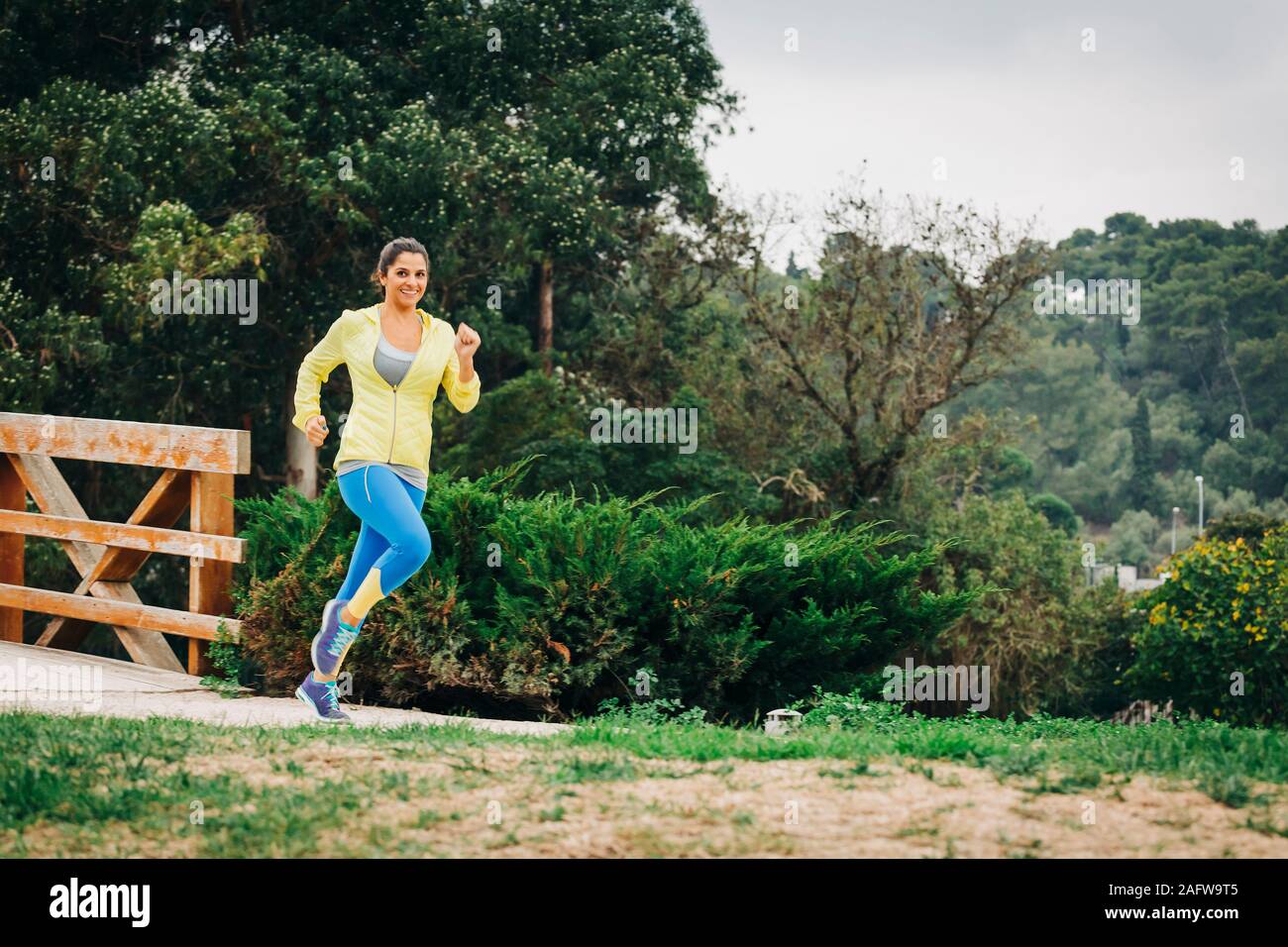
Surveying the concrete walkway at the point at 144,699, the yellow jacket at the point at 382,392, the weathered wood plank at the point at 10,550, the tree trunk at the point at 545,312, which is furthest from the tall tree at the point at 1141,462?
the yellow jacket at the point at 382,392

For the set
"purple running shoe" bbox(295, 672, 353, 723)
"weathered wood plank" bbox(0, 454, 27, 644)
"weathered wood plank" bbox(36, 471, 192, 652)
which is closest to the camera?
"purple running shoe" bbox(295, 672, 353, 723)

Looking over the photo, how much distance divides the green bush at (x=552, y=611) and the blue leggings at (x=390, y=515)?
1135mm

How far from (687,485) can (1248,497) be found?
173 feet

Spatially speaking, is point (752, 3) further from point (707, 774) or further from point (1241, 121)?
point (1241, 121)

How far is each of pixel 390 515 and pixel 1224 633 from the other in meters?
23.2

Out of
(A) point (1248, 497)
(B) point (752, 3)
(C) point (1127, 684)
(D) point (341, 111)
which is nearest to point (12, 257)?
(D) point (341, 111)

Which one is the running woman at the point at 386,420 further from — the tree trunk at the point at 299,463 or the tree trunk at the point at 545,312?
the tree trunk at the point at 545,312

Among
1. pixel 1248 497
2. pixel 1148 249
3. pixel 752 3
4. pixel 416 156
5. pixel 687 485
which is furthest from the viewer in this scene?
pixel 1148 249

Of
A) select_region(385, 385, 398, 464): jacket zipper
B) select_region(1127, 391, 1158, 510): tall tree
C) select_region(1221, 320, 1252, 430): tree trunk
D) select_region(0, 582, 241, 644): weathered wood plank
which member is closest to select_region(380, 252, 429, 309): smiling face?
select_region(385, 385, 398, 464): jacket zipper

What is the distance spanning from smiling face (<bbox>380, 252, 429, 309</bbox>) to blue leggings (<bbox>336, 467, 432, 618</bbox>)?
794 millimetres

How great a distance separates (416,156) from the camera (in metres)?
21.0

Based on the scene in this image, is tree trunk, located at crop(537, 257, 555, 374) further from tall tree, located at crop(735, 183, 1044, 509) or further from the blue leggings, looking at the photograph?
the blue leggings

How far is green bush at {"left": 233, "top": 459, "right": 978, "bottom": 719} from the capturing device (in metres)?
8.06
